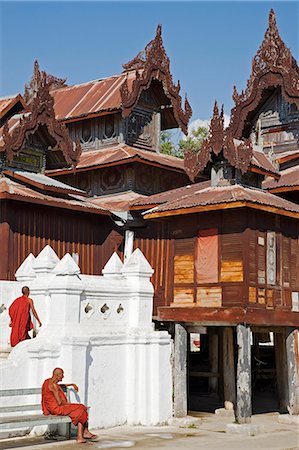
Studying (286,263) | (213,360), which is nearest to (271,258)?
(286,263)

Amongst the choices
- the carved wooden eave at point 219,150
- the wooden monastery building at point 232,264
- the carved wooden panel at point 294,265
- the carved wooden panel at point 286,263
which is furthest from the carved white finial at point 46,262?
the carved wooden panel at point 294,265

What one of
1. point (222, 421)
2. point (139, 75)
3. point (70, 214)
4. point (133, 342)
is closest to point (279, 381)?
point (222, 421)

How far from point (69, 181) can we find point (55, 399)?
12214 millimetres

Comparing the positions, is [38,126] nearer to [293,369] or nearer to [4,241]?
[4,241]

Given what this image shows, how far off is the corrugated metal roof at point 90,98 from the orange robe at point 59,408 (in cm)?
1258

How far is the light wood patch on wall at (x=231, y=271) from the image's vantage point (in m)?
16.6

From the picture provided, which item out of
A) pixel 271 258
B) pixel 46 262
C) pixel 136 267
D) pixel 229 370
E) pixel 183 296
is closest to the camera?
pixel 46 262

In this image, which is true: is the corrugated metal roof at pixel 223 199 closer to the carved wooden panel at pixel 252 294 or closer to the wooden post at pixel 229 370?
the carved wooden panel at pixel 252 294

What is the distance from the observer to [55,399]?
12.9m

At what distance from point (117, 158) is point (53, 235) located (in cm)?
371

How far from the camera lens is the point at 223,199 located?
16750 millimetres

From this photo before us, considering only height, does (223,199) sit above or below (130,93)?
below

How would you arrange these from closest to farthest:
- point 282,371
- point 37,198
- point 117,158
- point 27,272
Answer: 1. point 27,272
2. point 37,198
3. point 282,371
4. point 117,158

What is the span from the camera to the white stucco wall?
13.9 m
